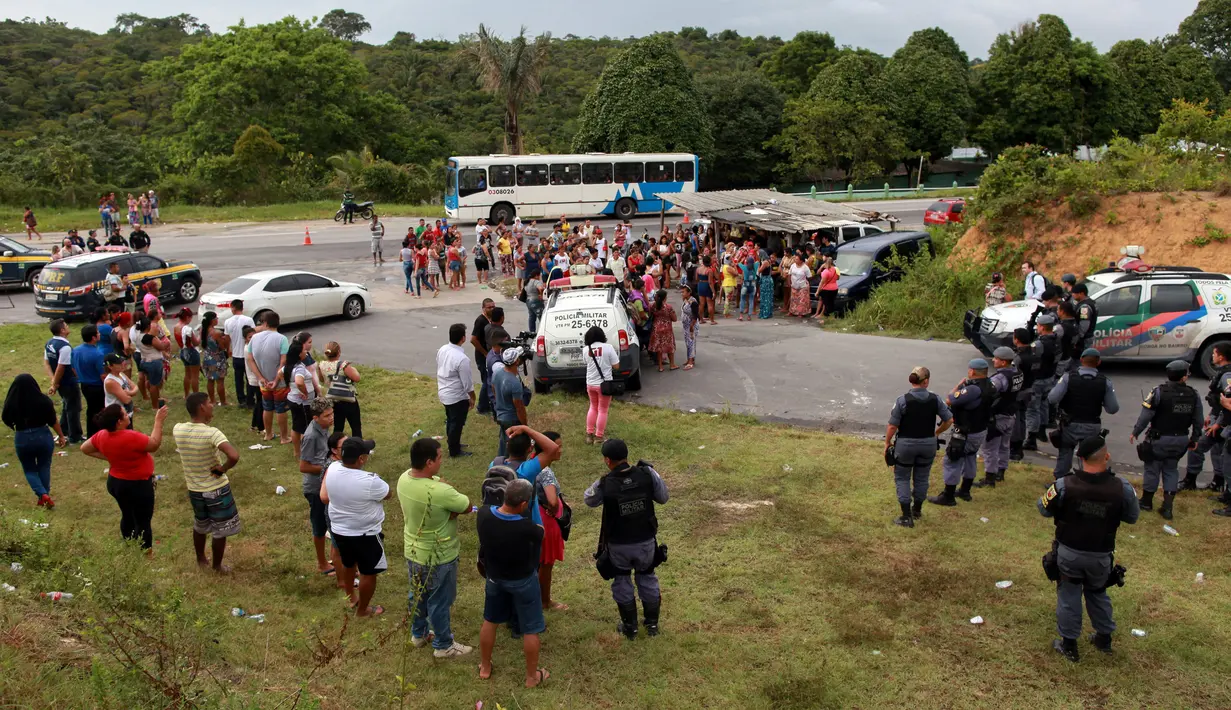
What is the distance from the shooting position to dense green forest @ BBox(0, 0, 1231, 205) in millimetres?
43406

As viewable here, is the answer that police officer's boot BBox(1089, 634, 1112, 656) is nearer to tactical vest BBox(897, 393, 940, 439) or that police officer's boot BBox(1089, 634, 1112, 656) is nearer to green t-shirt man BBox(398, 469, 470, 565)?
tactical vest BBox(897, 393, 940, 439)

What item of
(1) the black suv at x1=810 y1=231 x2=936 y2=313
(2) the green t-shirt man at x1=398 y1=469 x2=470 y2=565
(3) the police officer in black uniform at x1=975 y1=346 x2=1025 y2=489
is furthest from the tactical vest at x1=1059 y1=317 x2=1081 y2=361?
(2) the green t-shirt man at x1=398 y1=469 x2=470 y2=565

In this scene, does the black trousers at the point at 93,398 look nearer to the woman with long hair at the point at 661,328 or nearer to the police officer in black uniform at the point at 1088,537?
the woman with long hair at the point at 661,328

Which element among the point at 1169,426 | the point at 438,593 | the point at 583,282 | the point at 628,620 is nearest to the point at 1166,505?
the point at 1169,426

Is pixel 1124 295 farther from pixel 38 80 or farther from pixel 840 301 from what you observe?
pixel 38 80

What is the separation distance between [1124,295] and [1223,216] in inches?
217

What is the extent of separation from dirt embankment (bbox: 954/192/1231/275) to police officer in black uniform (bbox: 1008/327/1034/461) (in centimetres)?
866

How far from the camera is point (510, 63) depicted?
43.7m

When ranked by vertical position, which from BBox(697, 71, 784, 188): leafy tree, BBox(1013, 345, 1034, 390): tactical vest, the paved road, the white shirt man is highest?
BBox(697, 71, 784, 188): leafy tree

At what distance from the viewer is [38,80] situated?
199 ft

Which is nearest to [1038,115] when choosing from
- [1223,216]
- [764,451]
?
[1223,216]

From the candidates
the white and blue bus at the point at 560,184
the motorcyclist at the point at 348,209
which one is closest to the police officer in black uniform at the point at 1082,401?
the white and blue bus at the point at 560,184

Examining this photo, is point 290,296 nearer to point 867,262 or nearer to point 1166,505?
point 867,262

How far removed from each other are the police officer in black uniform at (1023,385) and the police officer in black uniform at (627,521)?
5.27 metres
